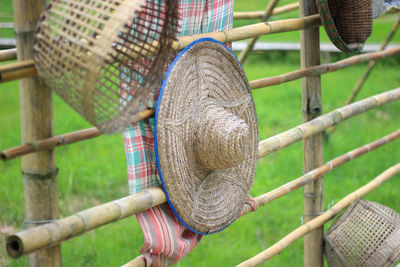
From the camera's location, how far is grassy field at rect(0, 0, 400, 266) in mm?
2580

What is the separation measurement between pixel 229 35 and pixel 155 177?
1.64 ft

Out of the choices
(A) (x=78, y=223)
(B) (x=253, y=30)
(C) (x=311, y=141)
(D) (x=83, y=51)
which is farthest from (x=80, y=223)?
(C) (x=311, y=141)

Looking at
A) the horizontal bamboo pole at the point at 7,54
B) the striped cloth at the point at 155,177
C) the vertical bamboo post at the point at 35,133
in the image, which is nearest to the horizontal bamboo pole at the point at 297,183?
the striped cloth at the point at 155,177

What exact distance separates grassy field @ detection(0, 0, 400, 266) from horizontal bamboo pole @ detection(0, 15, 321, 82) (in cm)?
43

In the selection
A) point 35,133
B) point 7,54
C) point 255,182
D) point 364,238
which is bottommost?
point 255,182

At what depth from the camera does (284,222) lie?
298 cm

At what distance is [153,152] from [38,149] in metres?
0.35

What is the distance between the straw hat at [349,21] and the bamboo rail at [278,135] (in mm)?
315

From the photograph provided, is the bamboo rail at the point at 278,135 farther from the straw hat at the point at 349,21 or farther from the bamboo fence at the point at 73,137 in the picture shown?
the straw hat at the point at 349,21

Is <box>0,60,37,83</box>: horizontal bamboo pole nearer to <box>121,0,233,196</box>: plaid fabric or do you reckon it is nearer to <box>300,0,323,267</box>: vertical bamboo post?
<box>121,0,233,196</box>: plaid fabric

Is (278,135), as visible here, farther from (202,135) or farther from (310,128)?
(202,135)

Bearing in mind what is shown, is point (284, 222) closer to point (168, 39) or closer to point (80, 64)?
point (168, 39)

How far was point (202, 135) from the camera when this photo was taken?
1427 mm

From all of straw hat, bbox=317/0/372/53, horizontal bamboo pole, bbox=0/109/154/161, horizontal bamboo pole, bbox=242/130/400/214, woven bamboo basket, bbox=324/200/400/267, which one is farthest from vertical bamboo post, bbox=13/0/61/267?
woven bamboo basket, bbox=324/200/400/267
